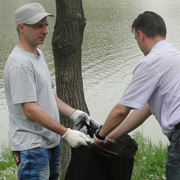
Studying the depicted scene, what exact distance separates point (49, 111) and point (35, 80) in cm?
24

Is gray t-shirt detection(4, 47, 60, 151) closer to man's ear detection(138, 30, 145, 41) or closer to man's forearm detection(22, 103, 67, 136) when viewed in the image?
man's forearm detection(22, 103, 67, 136)

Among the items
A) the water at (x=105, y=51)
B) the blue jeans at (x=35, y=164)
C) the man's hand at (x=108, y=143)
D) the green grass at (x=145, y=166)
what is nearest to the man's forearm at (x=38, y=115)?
the blue jeans at (x=35, y=164)

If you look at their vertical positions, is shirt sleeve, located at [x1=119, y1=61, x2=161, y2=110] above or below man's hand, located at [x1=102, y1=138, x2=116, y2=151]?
above

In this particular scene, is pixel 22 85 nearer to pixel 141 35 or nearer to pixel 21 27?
pixel 21 27

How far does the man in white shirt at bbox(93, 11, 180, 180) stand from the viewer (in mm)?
2422

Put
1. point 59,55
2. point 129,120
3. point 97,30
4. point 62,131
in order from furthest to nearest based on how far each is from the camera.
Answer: point 97,30
point 59,55
point 129,120
point 62,131

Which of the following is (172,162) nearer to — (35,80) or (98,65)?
(35,80)

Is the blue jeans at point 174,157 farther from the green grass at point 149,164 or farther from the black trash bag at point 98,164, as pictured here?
the green grass at point 149,164

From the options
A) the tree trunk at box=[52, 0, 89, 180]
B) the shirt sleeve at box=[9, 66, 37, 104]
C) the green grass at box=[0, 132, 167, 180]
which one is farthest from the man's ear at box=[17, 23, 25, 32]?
the green grass at box=[0, 132, 167, 180]

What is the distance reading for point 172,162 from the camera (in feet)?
8.45

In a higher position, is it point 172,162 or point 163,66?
point 163,66

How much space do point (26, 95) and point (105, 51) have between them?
418 inches

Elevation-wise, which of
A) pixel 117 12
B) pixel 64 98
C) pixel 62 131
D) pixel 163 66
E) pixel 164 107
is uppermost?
pixel 163 66

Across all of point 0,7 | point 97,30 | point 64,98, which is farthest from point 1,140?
point 0,7
